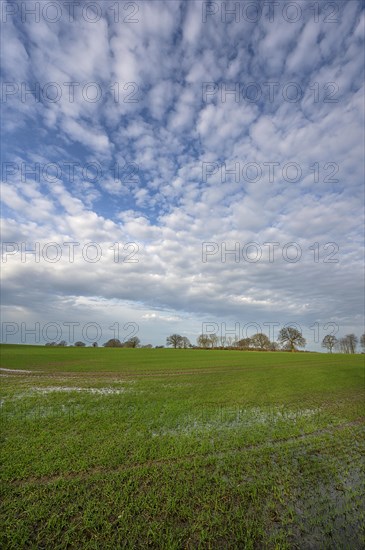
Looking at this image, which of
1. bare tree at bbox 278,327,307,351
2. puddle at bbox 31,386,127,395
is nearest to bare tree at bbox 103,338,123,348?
bare tree at bbox 278,327,307,351

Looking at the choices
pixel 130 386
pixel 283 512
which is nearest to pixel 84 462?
pixel 283 512

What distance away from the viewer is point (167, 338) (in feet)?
615

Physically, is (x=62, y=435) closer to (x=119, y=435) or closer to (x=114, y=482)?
(x=119, y=435)

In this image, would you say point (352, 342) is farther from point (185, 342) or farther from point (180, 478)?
point (180, 478)

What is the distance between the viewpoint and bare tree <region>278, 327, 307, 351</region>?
498 ft

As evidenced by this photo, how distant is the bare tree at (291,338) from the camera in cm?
15188

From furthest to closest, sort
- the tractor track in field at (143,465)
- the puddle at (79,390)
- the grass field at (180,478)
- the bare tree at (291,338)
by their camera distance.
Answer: the bare tree at (291,338), the puddle at (79,390), the tractor track in field at (143,465), the grass field at (180,478)

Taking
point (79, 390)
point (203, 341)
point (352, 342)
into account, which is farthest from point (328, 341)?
point (79, 390)

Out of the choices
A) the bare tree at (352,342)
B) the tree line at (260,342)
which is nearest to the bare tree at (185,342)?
the tree line at (260,342)

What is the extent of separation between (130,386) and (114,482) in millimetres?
19701

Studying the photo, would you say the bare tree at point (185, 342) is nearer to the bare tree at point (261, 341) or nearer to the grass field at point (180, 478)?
the bare tree at point (261, 341)

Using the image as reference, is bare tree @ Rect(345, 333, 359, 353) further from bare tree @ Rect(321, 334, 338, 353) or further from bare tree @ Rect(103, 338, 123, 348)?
bare tree @ Rect(103, 338, 123, 348)

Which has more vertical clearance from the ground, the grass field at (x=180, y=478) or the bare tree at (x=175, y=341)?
the grass field at (x=180, y=478)

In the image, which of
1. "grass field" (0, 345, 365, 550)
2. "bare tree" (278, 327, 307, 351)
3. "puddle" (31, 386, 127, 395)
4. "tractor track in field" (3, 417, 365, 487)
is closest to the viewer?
"grass field" (0, 345, 365, 550)
